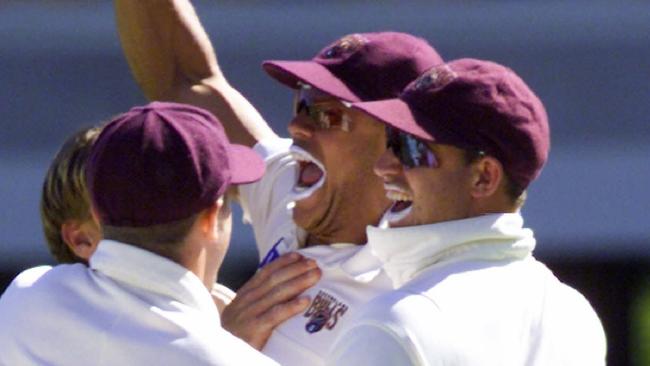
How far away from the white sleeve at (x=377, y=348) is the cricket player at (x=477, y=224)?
5 centimetres

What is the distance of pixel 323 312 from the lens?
341 centimetres

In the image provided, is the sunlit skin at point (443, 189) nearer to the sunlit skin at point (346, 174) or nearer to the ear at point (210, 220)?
the ear at point (210, 220)

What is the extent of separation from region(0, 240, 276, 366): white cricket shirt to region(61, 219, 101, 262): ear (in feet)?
1.64

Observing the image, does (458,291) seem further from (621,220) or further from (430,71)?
(621,220)

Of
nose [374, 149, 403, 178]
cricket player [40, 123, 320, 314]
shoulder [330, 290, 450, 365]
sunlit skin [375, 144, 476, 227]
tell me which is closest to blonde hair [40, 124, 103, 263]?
cricket player [40, 123, 320, 314]

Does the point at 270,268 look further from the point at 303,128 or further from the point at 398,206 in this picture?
the point at 398,206

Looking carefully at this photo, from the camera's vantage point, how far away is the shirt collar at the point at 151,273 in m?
2.76

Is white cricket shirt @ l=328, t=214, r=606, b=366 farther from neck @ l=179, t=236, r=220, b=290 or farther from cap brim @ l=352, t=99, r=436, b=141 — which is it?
neck @ l=179, t=236, r=220, b=290

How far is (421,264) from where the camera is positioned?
2941 millimetres

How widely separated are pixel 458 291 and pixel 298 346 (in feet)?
2.16

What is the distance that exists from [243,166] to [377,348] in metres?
0.49

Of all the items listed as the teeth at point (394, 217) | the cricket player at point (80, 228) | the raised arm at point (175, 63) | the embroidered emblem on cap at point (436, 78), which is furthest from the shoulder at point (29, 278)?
the raised arm at point (175, 63)

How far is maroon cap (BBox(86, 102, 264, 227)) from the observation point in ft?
9.11

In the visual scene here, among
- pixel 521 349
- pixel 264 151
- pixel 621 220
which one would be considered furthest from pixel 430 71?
pixel 621 220
